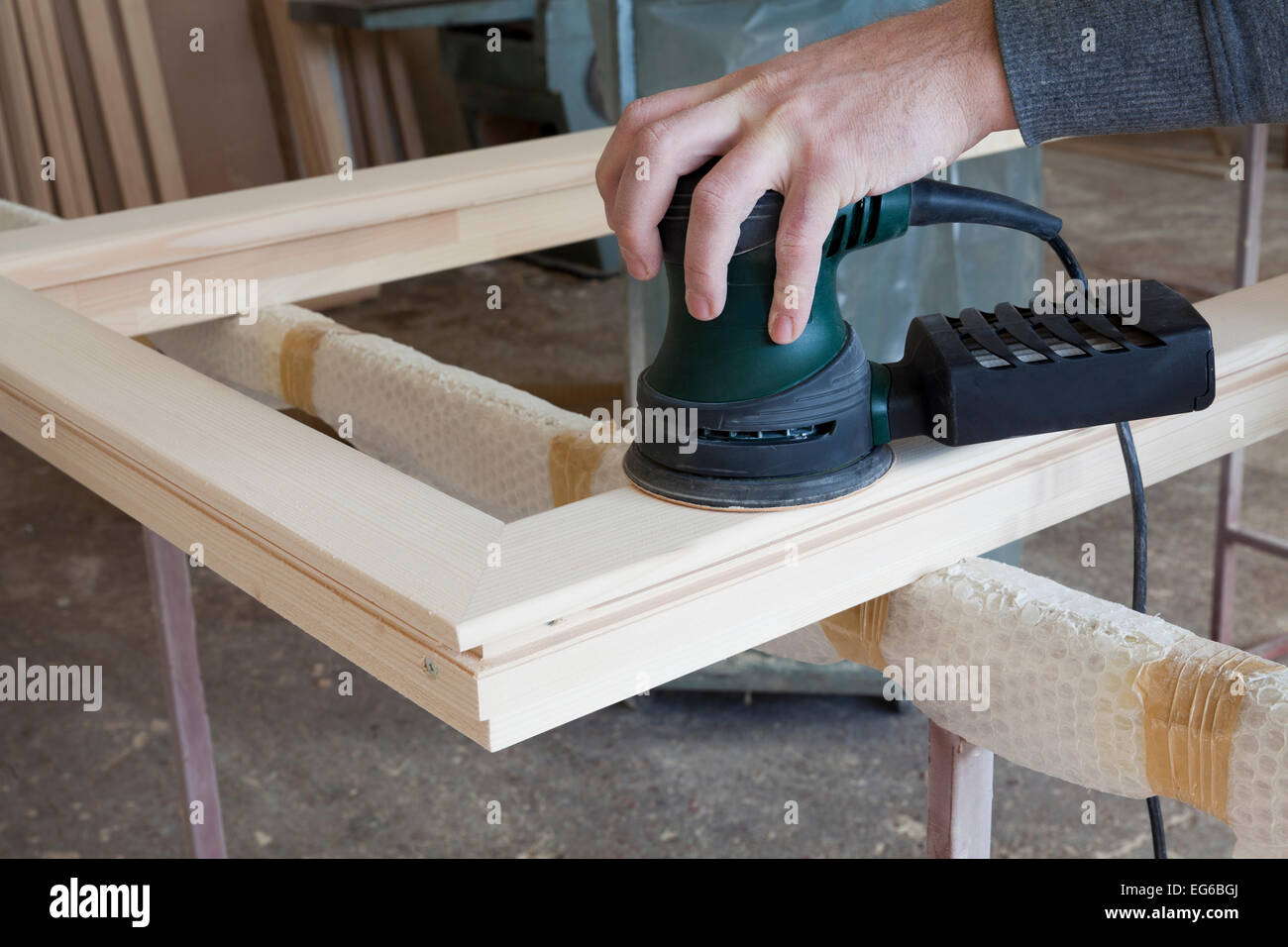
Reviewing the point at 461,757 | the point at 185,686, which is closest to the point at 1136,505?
the point at 185,686

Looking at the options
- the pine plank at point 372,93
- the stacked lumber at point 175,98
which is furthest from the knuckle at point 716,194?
the pine plank at point 372,93

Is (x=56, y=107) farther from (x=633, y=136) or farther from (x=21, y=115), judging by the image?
(x=633, y=136)

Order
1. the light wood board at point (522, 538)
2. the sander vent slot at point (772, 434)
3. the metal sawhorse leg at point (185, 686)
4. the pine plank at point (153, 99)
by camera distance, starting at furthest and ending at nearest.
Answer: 1. the pine plank at point (153, 99)
2. the metal sawhorse leg at point (185, 686)
3. the sander vent slot at point (772, 434)
4. the light wood board at point (522, 538)

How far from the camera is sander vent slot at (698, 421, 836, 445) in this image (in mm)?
749

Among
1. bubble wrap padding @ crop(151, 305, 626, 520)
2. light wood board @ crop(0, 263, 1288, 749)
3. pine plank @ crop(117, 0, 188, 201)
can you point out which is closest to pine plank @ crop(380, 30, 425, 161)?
pine plank @ crop(117, 0, 188, 201)

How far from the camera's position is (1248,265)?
7.16ft

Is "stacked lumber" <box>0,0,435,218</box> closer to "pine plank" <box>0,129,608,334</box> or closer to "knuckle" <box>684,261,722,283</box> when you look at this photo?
"pine plank" <box>0,129,608,334</box>

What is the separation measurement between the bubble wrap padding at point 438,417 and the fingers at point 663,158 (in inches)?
8.5

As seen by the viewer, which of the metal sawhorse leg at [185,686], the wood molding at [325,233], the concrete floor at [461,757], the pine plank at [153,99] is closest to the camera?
the wood molding at [325,233]

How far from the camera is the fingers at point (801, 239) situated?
2.26 feet

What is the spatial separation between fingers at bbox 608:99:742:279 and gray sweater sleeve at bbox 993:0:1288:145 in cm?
17

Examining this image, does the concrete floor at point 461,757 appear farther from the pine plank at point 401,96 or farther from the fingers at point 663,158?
the pine plank at point 401,96

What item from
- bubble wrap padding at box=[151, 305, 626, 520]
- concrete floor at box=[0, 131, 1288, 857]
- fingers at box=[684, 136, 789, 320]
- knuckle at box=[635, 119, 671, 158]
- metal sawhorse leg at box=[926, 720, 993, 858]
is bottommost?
concrete floor at box=[0, 131, 1288, 857]
